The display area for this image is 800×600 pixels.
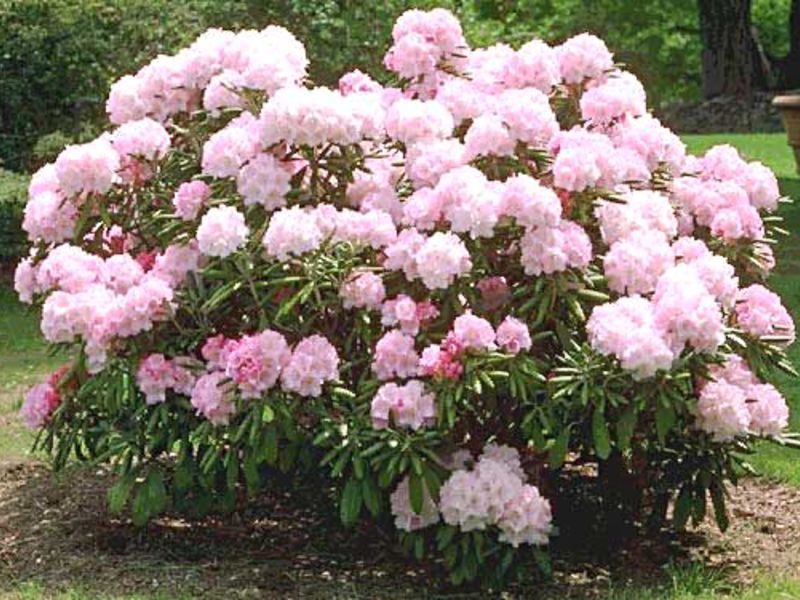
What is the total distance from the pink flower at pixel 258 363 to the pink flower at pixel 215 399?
7 centimetres

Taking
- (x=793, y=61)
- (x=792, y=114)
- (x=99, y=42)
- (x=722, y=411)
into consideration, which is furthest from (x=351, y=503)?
(x=793, y=61)

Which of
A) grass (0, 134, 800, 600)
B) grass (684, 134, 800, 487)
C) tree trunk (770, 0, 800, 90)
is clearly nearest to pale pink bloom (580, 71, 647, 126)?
grass (0, 134, 800, 600)

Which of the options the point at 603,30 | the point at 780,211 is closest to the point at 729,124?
the point at 603,30

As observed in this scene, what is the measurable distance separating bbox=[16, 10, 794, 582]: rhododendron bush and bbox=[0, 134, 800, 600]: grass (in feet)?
0.77

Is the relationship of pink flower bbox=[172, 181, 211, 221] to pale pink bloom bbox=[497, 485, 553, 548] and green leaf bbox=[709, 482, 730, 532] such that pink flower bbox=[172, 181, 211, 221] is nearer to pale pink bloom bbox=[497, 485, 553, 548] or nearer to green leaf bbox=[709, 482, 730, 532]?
pale pink bloom bbox=[497, 485, 553, 548]

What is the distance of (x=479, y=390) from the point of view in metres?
4.52

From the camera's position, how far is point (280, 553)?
17.1 ft

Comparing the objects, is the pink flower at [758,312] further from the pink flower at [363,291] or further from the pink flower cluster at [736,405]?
the pink flower at [363,291]

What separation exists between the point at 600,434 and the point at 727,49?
22744 millimetres

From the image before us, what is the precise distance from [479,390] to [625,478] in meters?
0.97

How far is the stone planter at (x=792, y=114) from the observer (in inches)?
497

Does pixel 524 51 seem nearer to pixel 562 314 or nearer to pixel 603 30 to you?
pixel 562 314

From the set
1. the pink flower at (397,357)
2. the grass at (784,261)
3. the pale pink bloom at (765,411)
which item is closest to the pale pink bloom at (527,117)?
the pink flower at (397,357)

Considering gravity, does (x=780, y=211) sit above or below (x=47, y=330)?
below
